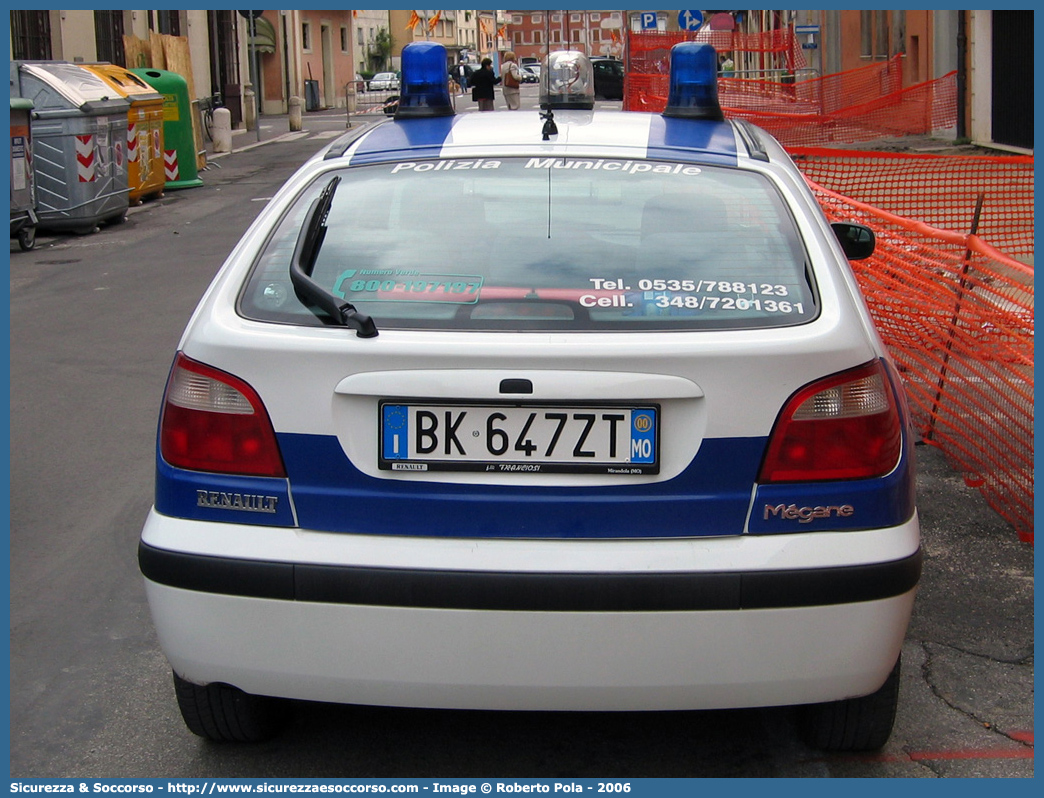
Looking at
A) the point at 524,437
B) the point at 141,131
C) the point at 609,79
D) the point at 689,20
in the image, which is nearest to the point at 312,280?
the point at 524,437

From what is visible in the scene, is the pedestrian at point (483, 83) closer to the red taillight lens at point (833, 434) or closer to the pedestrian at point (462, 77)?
the red taillight lens at point (833, 434)

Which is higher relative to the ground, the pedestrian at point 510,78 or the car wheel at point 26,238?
the pedestrian at point 510,78

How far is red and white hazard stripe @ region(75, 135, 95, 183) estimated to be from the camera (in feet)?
49.6

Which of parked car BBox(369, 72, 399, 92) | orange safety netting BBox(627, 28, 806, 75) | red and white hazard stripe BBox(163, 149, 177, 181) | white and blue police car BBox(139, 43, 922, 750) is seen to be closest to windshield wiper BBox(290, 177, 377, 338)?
white and blue police car BBox(139, 43, 922, 750)

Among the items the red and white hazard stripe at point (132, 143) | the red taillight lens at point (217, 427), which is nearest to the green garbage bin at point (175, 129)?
the red and white hazard stripe at point (132, 143)

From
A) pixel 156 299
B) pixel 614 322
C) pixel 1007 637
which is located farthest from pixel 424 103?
pixel 156 299

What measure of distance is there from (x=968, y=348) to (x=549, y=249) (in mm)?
3149

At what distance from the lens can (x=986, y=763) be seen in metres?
3.25

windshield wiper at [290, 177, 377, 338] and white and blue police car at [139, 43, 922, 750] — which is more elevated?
windshield wiper at [290, 177, 377, 338]

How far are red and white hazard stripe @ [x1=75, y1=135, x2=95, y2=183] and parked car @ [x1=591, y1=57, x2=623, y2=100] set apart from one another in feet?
118

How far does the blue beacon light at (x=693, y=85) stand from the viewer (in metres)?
4.13

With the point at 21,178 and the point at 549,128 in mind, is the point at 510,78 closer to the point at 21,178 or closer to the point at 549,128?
the point at 21,178

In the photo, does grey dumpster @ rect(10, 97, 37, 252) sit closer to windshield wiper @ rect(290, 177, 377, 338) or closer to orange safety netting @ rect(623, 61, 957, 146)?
orange safety netting @ rect(623, 61, 957, 146)
